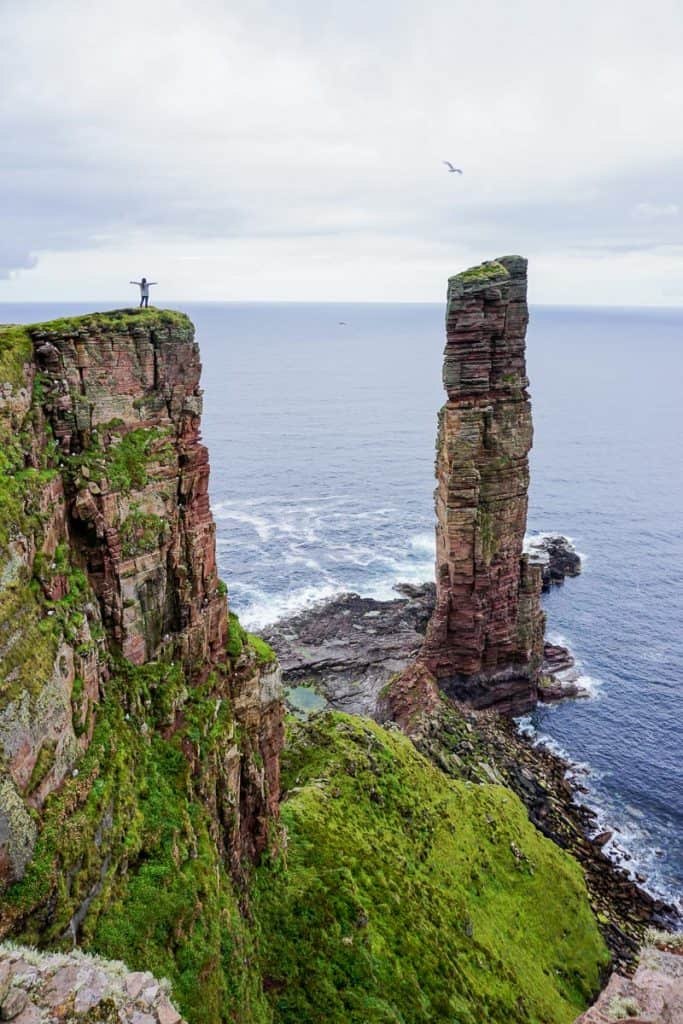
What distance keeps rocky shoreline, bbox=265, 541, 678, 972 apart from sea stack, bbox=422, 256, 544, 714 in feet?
14.4

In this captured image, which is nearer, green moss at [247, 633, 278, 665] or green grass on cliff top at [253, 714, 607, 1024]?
green grass on cliff top at [253, 714, 607, 1024]

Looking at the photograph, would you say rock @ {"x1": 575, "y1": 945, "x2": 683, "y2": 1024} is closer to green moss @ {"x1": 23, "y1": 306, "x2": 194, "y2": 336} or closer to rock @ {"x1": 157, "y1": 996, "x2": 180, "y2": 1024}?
rock @ {"x1": 157, "y1": 996, "x2": 180, "y2": 1024}

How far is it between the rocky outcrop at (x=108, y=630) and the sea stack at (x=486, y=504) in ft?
143

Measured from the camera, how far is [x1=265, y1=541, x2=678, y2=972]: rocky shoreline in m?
65.1

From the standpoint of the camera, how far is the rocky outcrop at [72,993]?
20.1m

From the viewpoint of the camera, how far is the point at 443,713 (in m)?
80.0

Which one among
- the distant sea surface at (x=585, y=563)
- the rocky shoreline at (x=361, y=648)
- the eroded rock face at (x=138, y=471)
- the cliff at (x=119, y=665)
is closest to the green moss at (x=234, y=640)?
the cliff at (x=119, y=665)

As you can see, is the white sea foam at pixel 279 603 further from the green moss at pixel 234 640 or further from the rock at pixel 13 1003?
the rock at pixel 13 1003

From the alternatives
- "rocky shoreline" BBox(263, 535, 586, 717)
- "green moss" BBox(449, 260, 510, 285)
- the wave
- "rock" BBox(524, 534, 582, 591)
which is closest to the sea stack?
"green moss" BBox(449, 260, 510, 285)

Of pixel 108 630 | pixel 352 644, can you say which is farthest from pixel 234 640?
pixel 352 644

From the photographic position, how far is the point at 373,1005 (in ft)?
133

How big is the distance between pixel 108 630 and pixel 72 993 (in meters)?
16.1

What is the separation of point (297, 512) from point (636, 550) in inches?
2564

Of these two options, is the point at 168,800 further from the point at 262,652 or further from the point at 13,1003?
the point at 13,1003
